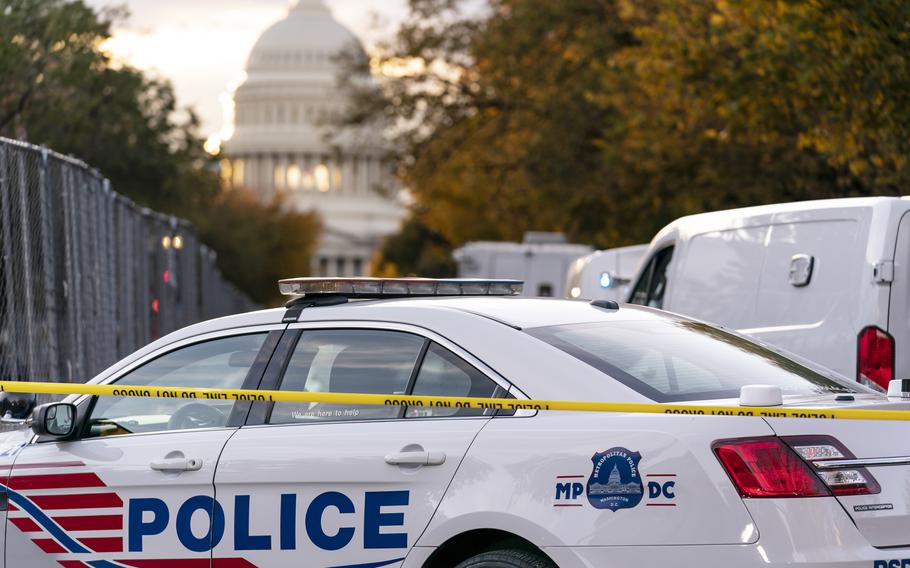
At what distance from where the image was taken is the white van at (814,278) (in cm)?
919

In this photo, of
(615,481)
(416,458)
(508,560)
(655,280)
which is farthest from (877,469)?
(655,280)

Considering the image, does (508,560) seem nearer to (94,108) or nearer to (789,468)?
(789,468)

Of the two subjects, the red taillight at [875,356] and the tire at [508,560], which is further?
the red taillight at [875,356]

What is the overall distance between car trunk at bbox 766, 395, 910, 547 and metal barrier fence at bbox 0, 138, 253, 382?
639cm

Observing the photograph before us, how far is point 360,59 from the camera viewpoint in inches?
1642

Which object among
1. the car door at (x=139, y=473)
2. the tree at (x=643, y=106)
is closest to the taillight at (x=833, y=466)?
the car door at (x=139, y=473)

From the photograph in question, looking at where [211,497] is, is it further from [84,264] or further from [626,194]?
[626,194]

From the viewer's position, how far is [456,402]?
5699mm

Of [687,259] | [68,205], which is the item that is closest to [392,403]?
[687,259]

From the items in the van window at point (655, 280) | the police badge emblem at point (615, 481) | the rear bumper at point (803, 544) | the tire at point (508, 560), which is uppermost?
the van window at point (655, 280)

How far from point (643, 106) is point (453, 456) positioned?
21.6 m

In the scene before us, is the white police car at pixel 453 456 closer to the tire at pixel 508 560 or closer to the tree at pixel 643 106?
the tire at pixel 508 560

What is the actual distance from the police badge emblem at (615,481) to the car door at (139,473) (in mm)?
1470

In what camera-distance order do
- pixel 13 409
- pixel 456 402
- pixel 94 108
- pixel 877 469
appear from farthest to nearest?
pixel 94 108, pixel 13 409, pixel 456 402, pixel 877 469
